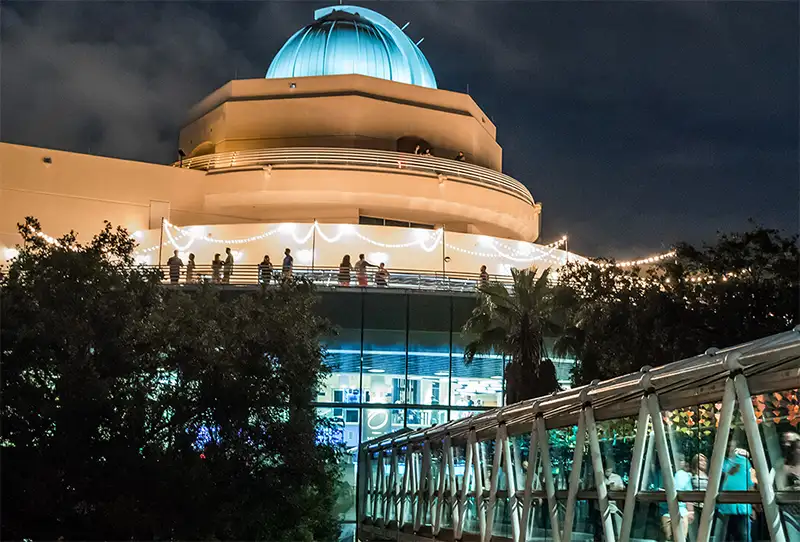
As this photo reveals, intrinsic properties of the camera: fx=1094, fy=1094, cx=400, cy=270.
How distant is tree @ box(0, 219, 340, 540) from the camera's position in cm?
2341

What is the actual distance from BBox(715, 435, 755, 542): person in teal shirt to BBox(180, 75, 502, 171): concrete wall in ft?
149

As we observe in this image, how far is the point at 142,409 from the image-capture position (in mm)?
23953

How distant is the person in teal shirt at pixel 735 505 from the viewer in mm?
9352

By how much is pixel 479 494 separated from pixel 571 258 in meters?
34.8

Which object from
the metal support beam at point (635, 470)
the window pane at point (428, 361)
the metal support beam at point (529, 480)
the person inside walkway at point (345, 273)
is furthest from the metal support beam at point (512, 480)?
the person inside walkway at point (345, 273)

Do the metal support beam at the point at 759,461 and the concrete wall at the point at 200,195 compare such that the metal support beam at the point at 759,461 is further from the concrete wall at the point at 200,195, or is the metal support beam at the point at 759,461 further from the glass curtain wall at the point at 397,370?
the concrete wall at the point at 200,195

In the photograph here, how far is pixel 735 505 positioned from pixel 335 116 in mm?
46020

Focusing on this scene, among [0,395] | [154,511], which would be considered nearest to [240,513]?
[154,511]

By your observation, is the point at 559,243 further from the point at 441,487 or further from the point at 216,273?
the point at 441,487

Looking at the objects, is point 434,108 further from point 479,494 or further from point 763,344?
point 763,344

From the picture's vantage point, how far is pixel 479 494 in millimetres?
18125

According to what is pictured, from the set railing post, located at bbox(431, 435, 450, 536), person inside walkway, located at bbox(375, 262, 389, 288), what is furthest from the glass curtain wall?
railing post, located at bbox(431, 435, 450, 536)

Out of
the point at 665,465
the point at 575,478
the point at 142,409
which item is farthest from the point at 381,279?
the point at 665,465

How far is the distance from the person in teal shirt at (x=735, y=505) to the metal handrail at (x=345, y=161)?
1657 inches
